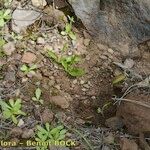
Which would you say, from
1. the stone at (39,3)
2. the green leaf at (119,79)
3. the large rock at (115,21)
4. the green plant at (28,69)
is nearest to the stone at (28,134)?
the green plant at (28,69)

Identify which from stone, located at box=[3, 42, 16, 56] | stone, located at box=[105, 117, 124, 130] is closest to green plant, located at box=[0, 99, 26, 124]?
stone, located at box=[3, 42, 16, 56]

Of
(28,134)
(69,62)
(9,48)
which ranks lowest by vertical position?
(28,134)

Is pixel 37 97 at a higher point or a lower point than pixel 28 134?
higher

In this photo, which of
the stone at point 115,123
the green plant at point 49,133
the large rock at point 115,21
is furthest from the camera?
the large rock at point 115,21

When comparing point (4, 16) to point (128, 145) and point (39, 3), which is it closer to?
point (39, 3)

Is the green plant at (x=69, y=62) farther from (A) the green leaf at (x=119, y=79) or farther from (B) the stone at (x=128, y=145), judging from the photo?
(B) the stone at (x=128, y=145)

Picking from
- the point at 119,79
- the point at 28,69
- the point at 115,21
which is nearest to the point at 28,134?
the point at 28,69

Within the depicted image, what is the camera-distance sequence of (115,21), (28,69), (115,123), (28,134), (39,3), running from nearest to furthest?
(28,134) < (115,123) < (28,69) < (115,21) < (39,3)

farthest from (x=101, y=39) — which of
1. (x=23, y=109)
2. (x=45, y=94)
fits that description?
(x=23, y=109)
